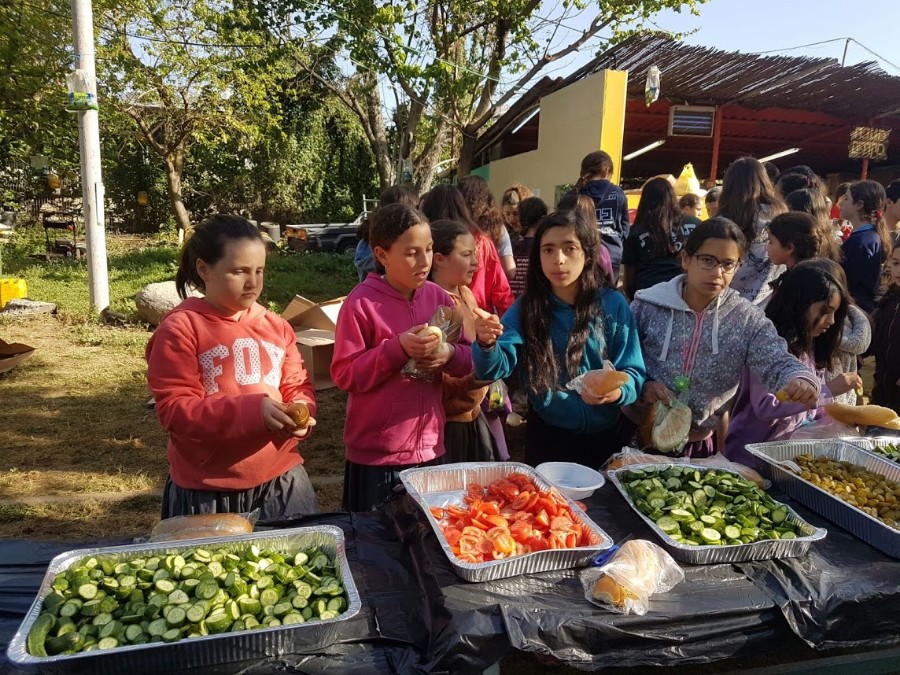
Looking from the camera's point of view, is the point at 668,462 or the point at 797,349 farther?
the point at 797,349

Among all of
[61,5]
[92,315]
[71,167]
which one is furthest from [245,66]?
[92,315]

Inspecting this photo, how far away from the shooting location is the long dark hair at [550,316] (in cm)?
250

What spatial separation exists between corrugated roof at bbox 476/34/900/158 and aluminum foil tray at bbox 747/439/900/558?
7.78 metres

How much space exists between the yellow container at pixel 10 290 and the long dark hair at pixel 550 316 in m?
8.86

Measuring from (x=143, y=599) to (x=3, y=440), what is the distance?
13.8 feet

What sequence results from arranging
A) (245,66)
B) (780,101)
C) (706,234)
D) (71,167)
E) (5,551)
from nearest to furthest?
(5,551) < (706,234) < (780,101) < (245,66) < (71,167)

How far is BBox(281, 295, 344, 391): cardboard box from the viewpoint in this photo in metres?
5.59

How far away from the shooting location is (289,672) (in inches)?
51.1

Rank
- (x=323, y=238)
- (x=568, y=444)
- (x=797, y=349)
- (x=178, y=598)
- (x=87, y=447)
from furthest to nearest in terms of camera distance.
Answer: (x=323, y=238)
(x=87, y=447)
(x=797, y=349)
(x=568, y=444)
(x=178, y=598)

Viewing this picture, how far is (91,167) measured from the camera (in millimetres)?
7785

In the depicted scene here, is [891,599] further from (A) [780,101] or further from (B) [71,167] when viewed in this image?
(B) [71,167]

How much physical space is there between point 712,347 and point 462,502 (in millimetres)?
1293

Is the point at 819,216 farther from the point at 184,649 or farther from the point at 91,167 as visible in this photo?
the point at 91,167

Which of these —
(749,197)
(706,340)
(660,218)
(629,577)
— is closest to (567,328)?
(706,340)
